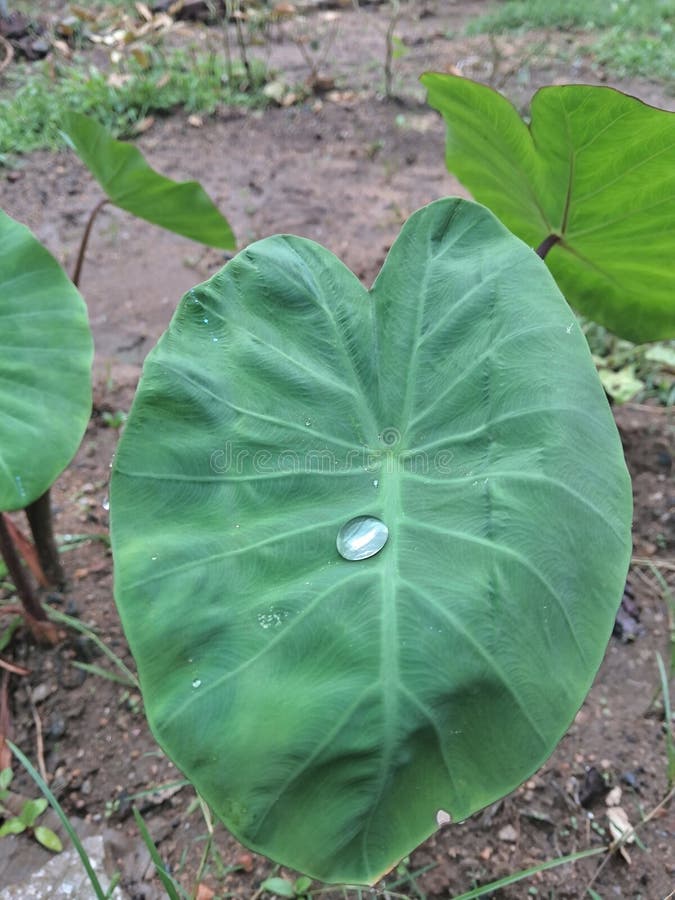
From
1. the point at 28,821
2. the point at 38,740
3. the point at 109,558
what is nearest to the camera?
the point at 28,821

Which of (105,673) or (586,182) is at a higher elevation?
(586,182)

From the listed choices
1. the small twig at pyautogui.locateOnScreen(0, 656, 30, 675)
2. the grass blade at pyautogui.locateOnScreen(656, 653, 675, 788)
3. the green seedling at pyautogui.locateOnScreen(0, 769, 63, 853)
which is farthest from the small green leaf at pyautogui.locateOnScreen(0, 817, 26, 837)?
the grass blade at pyautogui.locateOnScreen(656, 653, 675, 788)

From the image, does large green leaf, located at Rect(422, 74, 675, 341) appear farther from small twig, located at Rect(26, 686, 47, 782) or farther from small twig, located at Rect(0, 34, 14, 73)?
small twig, located at Rect(0, 34, 14, 73)

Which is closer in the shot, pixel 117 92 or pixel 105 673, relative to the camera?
pixel 105 673

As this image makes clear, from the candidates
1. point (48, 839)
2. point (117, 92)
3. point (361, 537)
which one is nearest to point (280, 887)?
point (48, 839)

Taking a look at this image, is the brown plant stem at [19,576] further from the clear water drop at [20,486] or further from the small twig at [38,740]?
the clear water drop at [20,486]

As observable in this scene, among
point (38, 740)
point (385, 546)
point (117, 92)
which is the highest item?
point (385, 546)

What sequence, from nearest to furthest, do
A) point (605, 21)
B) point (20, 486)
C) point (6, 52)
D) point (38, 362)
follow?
1. point (20, 486)
2. point (38, 362)
3. point (6, 52)
4. point (605, 21)

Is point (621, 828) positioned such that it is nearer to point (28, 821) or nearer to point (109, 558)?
point (28, 821)
